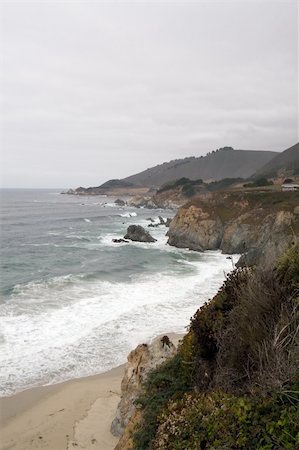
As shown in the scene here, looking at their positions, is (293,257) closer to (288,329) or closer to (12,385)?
(288,329)

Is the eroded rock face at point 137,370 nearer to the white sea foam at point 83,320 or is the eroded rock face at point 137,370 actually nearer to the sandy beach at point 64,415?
the sandy beach at point 64,415

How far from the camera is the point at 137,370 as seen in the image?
35.0 feet

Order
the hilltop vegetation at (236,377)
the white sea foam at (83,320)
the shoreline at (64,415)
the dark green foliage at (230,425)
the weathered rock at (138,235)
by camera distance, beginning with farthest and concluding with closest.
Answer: the weathered rock at (138,235) → the white sea foam at (83,320) → the shoreline at (64,415) → the hilltop vegetation at (236,377) → the dark green foliage at (230,425)

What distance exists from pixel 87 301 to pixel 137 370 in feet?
40.0

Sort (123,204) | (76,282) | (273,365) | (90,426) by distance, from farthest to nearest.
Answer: (123,204)
(76,282)
(90,426)
(273,365)

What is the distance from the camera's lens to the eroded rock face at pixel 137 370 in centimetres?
1028

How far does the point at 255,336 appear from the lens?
602 centimetres

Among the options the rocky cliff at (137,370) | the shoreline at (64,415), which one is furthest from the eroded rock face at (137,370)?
the shoreline at (64,415)

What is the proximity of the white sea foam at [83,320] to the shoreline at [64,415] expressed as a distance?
2.12 feet

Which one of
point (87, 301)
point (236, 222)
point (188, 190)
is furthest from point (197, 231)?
point (188, 190)

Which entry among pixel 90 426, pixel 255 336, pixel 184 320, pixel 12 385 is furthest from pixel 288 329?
pixel 184 320

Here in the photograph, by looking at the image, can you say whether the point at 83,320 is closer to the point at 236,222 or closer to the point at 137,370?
the point at 137,370

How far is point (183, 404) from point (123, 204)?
122 m

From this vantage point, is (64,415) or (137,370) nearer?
(137,370)
